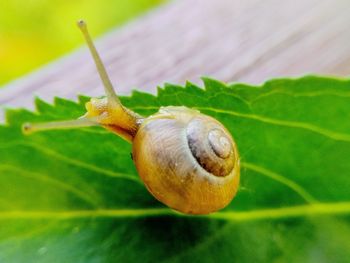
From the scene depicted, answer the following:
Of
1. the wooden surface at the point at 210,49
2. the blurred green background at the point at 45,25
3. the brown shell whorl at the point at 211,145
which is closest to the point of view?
the brown shell whorl at the point at 211,145

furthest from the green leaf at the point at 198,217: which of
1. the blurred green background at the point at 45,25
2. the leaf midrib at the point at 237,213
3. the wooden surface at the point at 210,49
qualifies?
the blurred green background at the point at 45,25

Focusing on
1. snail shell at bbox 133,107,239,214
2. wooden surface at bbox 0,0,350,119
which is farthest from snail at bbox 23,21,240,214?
wooden surface at bbox 0,0,350,119

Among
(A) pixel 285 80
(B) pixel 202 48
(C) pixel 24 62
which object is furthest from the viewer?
(C) pixel 24 62

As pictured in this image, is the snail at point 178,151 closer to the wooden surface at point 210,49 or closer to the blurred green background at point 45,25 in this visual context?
the wooden surface at point 210,49

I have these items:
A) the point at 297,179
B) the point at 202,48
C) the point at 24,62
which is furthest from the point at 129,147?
the point at 24,62

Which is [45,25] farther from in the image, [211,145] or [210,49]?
[211,145]

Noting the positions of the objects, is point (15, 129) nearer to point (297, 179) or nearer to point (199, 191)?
point (199, 191)
